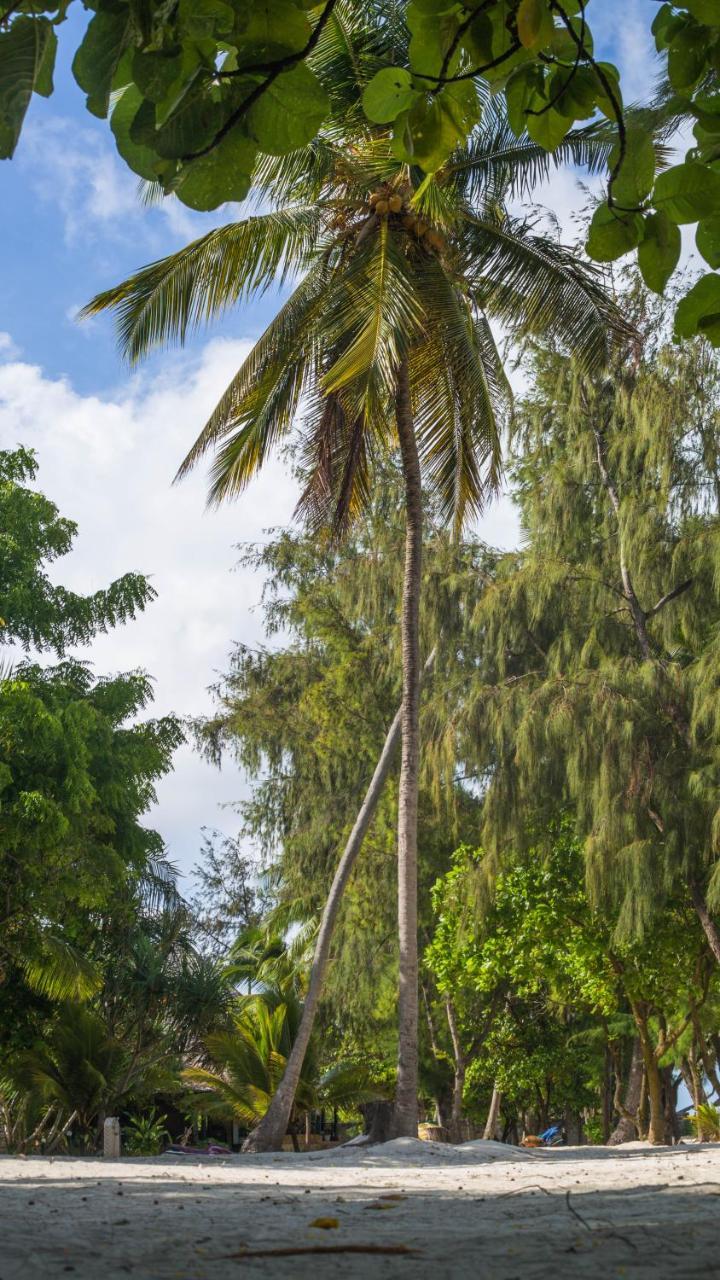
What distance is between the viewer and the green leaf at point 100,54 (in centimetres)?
149

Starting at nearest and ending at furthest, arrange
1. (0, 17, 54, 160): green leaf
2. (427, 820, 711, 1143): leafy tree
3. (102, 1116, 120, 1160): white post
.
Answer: (0, 17, 54, 160): green leaf, (102, 1116, 120, 1160): white post, (427, 820, 711, 1143): leafy tree

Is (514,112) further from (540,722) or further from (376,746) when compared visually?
(376,746)

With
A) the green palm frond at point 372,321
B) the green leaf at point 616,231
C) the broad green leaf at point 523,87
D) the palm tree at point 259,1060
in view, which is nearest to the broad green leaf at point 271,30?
the broad green leaf at point 523,87

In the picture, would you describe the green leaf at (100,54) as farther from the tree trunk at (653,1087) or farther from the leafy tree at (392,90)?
the tree trunk at (653,1087)

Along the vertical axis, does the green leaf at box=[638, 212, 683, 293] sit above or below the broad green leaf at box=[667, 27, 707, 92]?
below

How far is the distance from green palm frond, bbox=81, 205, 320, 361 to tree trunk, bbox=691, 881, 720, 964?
8.09 m

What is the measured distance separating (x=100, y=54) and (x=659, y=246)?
96 centimetres

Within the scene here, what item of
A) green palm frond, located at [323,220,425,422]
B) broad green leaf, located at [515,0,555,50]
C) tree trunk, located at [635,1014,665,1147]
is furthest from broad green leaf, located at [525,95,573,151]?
tree trunk, located at [635,1014,665,1147]

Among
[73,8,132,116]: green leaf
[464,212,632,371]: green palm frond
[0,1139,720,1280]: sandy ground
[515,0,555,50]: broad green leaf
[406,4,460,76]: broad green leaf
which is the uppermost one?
[464,212,632,371]: green palm frond

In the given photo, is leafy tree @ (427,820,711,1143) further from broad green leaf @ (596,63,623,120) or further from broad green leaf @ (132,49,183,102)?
broad green leaf @ (132,49,183,102)

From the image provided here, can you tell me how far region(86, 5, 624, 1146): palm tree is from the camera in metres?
10.5

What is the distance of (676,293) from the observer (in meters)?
14.7

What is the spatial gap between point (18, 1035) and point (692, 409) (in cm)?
1174

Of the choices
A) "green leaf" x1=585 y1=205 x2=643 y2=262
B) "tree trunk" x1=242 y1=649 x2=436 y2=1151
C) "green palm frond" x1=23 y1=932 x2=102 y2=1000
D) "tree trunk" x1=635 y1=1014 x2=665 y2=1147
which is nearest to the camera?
"green leaf" x1=585 y1=205 x2=643 y2=262
